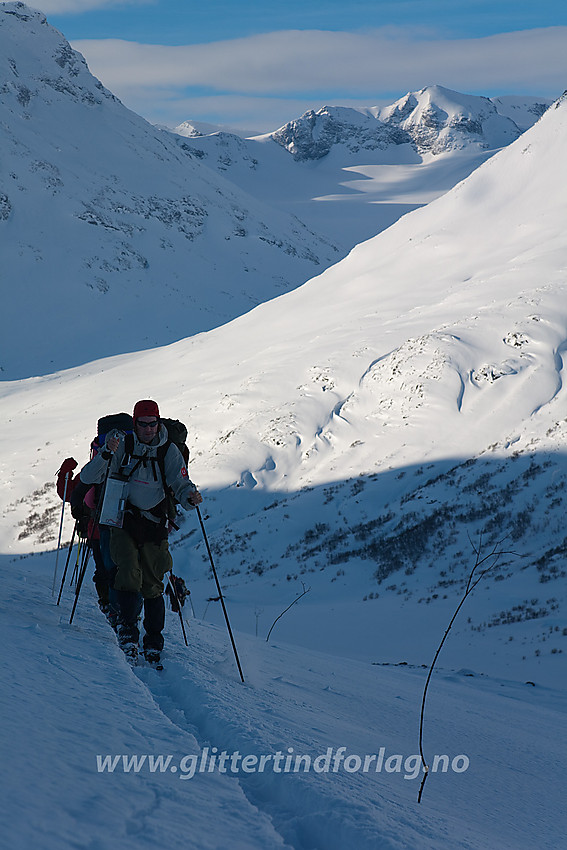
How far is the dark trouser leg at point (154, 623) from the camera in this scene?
5430 mm

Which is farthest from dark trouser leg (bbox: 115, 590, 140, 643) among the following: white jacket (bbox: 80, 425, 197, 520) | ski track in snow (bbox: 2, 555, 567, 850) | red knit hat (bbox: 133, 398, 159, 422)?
red knit hat (bbox: 133, 398, 159, 422)

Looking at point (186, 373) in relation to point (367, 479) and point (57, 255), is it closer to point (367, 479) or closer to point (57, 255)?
point (367, 479)

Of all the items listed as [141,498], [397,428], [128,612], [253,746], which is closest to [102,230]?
[397,428]

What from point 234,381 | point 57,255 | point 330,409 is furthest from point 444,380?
point 57,255

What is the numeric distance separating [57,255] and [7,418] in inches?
1566

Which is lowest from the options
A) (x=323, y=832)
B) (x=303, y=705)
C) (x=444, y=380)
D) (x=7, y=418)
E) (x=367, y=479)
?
(x=7, y=418)

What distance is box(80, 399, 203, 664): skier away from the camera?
5.46 meters

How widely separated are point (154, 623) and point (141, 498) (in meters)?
1.00

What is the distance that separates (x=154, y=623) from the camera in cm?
555

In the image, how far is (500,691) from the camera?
796cm

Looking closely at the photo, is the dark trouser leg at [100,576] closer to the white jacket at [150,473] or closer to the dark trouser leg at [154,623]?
the dark trouser leg at [154,623]

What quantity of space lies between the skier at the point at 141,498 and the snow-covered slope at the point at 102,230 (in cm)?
5849

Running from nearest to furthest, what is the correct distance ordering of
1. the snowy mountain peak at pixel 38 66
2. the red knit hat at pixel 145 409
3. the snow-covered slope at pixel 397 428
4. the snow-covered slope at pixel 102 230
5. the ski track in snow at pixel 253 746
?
the ski track in snow at pixel 253 746, the red knit hat at pixel 145 409, the snow-covered slope at pixel 397 428, the snow-covered slope at pixel 102 230, the snowy mountain peak at pixel 38 66

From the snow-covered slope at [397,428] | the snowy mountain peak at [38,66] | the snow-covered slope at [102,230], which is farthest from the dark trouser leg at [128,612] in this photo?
the snowy mountain peak at [38,66]
